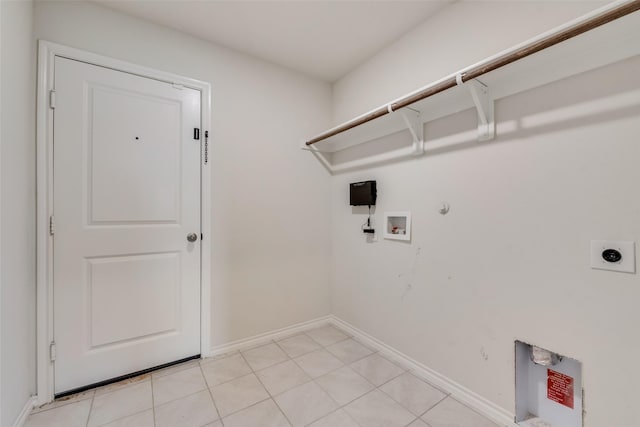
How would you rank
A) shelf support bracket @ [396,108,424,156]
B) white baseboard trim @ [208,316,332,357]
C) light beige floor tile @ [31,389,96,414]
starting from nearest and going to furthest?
1. light beige floor tile @ [31,389,96,414]
2. shelf support bracket @ [396,108,424,156]
3. white baseboard trim @ [208,316,332,357]

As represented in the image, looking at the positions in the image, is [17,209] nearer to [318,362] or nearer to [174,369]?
[174,369]

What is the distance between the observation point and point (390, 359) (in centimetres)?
197

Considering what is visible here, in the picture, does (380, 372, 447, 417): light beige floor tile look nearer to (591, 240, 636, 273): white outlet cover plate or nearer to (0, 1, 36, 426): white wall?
(591, 240, 636, 273): white outlet cover plate

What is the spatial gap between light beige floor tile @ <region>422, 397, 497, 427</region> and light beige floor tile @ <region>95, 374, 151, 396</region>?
1.74 metres

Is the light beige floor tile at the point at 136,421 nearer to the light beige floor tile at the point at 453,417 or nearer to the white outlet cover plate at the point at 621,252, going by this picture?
the light beige floor tile at the point at 453,417

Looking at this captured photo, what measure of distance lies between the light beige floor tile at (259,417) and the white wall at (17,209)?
3.34 feet

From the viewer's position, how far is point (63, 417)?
141cm

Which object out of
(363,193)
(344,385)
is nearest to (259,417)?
(344,385)

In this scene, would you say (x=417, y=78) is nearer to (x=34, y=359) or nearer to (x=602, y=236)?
(x=602, y=236)

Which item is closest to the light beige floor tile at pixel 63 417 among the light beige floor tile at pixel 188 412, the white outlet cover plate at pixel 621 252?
the light beige floor tile at pixel 188 412

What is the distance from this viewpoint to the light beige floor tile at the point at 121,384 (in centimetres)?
162

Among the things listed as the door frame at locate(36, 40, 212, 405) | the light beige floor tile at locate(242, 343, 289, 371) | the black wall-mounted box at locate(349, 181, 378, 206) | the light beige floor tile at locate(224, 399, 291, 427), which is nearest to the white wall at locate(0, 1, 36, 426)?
the door frame at locate(36, 40, 212, 405)

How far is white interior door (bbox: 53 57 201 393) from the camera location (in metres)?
1.58

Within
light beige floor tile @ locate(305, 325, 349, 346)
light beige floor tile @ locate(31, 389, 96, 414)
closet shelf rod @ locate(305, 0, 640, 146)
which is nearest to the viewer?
closet shelf rod @ locate(305, 0, 640, 146)
